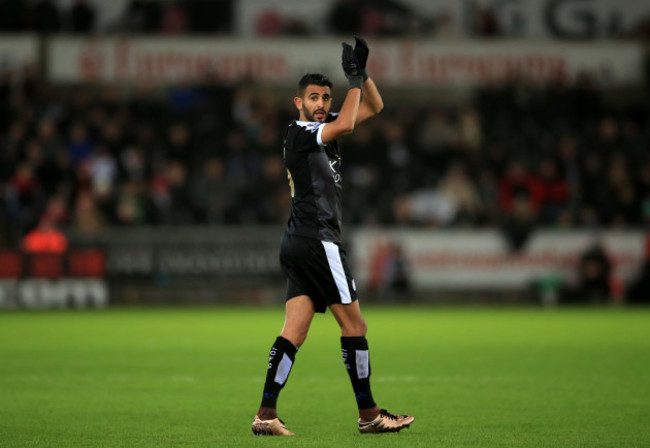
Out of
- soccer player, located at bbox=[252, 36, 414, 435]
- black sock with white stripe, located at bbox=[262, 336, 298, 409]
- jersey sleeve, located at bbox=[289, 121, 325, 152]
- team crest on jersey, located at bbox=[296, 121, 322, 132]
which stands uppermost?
team crest on jersey, located at bbox=[296, 121, 322, 132]

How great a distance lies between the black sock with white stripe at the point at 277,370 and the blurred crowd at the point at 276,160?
15.0m

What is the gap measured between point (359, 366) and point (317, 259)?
0.73m

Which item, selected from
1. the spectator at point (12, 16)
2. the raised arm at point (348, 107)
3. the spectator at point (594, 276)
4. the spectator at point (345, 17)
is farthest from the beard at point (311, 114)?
the spectator at point (12, 16)

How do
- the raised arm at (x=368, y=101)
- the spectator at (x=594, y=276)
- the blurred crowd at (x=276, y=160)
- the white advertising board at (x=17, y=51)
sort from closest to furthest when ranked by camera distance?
the raised arm at (x=368, y=101)
the blurred crowd at (x=276, y=160)
the spectator at (x=594, y=276)
the white advertising board at (x=17, y=51)

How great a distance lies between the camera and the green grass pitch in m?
6.98

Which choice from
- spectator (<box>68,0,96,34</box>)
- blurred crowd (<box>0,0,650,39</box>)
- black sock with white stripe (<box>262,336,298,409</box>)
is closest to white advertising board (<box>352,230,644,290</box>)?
blurred crowd (<box>0,0,650,39</box>)

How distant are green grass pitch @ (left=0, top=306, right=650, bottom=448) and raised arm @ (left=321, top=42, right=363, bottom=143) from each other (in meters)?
1.85

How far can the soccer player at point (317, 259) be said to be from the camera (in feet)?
22.9

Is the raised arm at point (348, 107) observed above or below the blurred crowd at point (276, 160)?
above

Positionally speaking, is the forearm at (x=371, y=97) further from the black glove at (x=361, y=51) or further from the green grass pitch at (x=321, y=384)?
the green grass pitch at (x=321, y=384)

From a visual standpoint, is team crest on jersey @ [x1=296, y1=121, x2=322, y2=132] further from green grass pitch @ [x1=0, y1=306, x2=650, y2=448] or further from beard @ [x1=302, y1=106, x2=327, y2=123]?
green grass pitch @ [x1=0, y1=306, x2=650, y2=448]

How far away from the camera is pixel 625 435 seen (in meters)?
6.91

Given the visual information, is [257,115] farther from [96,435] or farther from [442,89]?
[96,435]

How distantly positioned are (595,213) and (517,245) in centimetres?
219
